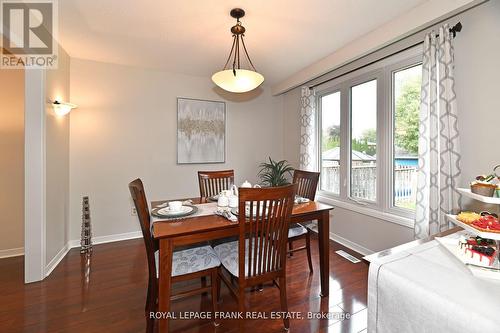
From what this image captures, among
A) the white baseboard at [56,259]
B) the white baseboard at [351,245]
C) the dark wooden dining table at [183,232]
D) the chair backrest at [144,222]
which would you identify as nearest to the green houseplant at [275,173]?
the white baseboard at [351,245]

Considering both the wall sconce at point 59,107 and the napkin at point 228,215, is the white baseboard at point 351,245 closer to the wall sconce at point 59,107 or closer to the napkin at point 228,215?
the napkin at point 228,215

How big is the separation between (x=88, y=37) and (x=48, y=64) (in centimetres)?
49

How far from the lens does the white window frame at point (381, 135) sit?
7.98 ft

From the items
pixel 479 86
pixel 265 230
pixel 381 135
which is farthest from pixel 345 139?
pixel 265 230

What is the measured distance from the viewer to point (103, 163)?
316cm

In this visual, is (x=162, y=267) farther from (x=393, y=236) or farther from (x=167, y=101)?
(x=167, y=101)

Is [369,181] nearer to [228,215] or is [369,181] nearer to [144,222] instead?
[228,215]

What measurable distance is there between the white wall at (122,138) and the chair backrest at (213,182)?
40.5 inches

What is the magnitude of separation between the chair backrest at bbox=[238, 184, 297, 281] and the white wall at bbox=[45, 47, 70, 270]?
2.19 meters

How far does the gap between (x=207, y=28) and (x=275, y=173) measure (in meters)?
2.36

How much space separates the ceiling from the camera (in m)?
1.95

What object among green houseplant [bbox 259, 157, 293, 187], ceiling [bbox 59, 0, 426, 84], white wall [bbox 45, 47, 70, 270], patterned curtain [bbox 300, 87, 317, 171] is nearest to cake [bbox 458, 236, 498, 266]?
ceiling [bbox 59, 0, 426, 84]

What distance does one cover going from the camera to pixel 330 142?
135 inches

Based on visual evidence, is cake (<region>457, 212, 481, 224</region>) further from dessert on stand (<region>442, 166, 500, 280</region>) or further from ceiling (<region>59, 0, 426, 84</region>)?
ceiling (<region>59, 0, 426, 84</region>)
